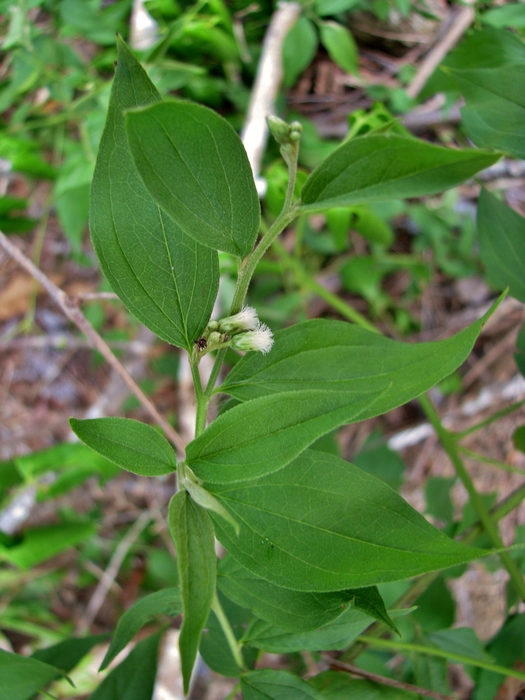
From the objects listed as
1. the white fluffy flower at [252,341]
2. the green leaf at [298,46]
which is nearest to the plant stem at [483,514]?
the white fluffy flower at [252,341]

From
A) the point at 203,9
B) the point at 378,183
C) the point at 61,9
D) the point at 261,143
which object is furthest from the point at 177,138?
the point at 203,9

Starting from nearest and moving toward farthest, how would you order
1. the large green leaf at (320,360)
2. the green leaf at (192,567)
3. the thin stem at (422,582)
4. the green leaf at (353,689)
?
the green leaf at (192,567)
the large green leaf at (320,360)
the green leaf at (353,689)
the thin stem at (422,582)

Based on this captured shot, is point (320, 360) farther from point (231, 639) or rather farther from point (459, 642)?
point (459, 642)

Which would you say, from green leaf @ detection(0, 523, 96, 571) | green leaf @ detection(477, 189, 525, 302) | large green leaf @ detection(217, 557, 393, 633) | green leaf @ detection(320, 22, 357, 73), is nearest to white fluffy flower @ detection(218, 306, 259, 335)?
large green leaf @ detection(217, 557, 393, 633)

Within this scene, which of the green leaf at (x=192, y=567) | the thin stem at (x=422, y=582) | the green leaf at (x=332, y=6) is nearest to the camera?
the green leaf at (x=192, y=567)

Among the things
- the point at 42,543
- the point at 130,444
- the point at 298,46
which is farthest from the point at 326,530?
the point at 298,46

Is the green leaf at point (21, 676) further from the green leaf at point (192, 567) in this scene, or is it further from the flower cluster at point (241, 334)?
the flower cluster at point (241, 334)

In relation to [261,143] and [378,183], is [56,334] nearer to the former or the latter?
[261,143]
